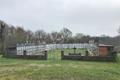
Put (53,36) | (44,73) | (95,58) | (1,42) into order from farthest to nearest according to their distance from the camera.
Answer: (53,36) < (1,42) < (95,58) < (44,73)

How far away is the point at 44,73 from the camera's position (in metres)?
19.0

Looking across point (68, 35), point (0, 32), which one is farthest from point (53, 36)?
point (0, 32)

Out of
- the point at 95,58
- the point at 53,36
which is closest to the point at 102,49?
the point at 95,58

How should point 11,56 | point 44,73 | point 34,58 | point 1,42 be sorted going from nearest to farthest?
point 44,73
point 34,58
point 11,56
point 1,42

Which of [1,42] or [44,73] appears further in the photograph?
[1,42]

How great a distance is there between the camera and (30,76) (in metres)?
18.0

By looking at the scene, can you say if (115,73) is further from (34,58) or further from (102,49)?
(102,49)

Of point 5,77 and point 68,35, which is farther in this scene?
point 68,35

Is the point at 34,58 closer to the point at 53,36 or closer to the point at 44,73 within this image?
the point at 44,73

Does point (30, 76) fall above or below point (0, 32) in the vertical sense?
below

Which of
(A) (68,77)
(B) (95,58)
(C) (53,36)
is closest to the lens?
(A) (68,77)

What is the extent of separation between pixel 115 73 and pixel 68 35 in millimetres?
115529

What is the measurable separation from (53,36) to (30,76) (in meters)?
112

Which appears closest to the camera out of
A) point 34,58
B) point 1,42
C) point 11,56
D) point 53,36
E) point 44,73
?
point 44,73
